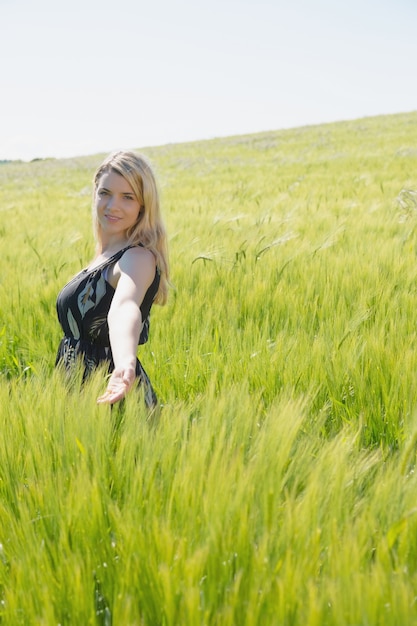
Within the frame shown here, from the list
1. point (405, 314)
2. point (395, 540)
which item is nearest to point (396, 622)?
point (395, 540)

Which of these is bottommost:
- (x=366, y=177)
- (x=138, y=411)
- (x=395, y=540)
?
(x=395, y=540)

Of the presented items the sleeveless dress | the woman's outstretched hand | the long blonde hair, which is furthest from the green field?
the long blonde hair

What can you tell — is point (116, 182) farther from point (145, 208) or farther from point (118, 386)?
point (118, 386)

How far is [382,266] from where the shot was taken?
224 cm

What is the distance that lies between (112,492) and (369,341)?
2.85 feet

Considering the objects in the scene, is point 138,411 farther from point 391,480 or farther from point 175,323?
point 175,323

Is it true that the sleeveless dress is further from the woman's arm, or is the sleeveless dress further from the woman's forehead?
the woman's forehead

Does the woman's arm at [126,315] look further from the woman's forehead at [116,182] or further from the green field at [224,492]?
the woman's forehead at [116,182]

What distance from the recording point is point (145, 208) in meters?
1.62

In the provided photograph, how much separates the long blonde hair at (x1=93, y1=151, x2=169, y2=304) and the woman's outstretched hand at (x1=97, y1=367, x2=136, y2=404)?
24.0 inches

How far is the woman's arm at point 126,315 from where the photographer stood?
98 centimetres

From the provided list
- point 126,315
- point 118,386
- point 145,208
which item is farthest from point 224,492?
point 145,208

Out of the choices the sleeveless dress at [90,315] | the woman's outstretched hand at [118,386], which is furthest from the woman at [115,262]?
the woman's outstretched hand at [118,386]

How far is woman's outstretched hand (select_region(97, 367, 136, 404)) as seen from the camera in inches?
36.1
